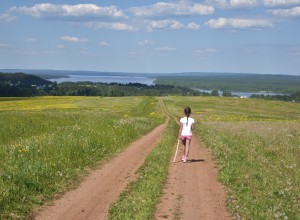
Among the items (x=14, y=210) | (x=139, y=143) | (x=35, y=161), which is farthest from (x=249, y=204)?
(x=139, y=143)

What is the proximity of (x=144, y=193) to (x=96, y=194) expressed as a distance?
134 centimetres

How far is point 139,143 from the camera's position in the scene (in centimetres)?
2369

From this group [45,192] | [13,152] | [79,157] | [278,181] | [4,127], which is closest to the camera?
[45,192]

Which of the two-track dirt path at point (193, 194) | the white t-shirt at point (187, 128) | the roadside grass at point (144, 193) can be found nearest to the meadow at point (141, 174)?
the roadside grass at point (144, 193)

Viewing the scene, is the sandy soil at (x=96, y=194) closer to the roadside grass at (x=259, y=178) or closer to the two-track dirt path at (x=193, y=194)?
the two-track dirt path at (x=193, y=194)

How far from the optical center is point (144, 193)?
38.6 feet

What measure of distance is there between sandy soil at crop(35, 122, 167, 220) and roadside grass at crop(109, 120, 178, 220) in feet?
0.84

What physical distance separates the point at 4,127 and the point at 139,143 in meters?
9.71

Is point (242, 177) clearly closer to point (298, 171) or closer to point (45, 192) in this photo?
point (298, 171)

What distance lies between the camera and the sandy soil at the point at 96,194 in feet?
33.0

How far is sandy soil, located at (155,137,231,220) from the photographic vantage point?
1026 cm

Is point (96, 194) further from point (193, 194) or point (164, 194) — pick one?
point (193, 194)

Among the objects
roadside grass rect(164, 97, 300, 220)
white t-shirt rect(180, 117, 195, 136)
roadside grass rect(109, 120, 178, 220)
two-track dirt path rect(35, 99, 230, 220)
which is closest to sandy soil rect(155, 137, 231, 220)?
two-track dirt path rect(35, 99, 230, 220)

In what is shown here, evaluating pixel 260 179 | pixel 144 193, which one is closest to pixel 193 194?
pixel 144 193
